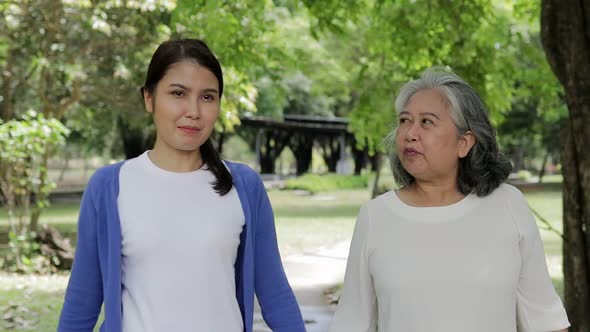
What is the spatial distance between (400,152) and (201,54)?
27.7 inches

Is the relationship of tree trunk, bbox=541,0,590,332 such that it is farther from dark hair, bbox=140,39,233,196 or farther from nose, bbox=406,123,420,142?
dark hair, bbox=140,39,233,196

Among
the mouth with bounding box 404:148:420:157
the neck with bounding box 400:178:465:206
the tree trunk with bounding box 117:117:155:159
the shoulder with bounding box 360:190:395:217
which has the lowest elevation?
the tree trunk with bounding box 117:117:155:159

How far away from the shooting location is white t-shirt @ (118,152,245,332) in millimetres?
2494

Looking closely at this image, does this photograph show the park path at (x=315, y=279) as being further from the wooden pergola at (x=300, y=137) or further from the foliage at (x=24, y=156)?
the wooden pergola at (x=300, y=137)

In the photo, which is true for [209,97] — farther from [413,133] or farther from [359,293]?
[359,293]

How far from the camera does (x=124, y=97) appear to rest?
18750mm

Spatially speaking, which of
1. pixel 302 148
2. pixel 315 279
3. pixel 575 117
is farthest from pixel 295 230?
pixel 302 148

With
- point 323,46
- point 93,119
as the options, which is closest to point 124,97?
point 93,119

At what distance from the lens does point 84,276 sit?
256cm

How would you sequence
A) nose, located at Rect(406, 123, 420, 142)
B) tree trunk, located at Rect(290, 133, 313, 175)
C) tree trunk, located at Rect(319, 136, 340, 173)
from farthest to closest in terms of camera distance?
1. tree trunk, located at Rect(319, 136, 340, 173)
2. tree trunk, located at Rect(290, 133, 313, 175)
3. nose, located at Rect(406, 123, 420, 142)

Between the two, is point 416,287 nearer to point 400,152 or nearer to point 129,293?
point 400,152

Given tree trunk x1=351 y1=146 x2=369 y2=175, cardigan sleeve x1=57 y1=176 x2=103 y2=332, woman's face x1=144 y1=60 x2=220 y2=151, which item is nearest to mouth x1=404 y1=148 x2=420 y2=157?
woman's face x1=144 y1=60 x2=220 y2=151

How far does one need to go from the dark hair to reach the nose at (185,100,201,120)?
0.46ft

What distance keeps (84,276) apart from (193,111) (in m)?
0.61
